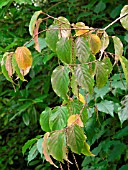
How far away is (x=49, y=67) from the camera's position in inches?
88.0

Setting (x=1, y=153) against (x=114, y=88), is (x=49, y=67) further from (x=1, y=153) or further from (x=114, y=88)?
(x=1, y=153)

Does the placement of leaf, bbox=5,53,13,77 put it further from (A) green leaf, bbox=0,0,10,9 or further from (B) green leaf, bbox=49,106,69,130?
(A) green leaf, bbox=0,0,10,9

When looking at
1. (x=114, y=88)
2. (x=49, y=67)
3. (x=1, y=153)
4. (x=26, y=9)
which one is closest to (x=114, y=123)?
(x=114, y=88)

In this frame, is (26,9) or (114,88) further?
(26,9)

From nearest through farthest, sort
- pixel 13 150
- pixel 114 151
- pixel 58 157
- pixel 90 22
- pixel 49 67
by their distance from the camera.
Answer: pixel 58 157, pixel 114 151, pixel 49 67, pixel 90 22, pixel 13 150

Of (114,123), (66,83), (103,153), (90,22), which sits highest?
(66,83)

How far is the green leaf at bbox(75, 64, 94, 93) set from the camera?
795mm

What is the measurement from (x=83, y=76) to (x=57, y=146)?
155 millimetres

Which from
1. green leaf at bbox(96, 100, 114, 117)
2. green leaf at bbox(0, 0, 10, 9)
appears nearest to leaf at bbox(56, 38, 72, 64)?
green leaf at bbox(96, 100, 114, 117)

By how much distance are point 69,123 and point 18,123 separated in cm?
236

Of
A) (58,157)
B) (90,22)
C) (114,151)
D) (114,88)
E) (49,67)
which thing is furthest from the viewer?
(90,22)

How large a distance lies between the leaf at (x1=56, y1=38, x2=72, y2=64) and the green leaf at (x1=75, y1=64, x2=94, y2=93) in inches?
1.2

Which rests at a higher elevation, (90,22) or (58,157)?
(58,157)

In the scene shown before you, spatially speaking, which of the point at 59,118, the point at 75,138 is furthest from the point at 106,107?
the point at 75,138
